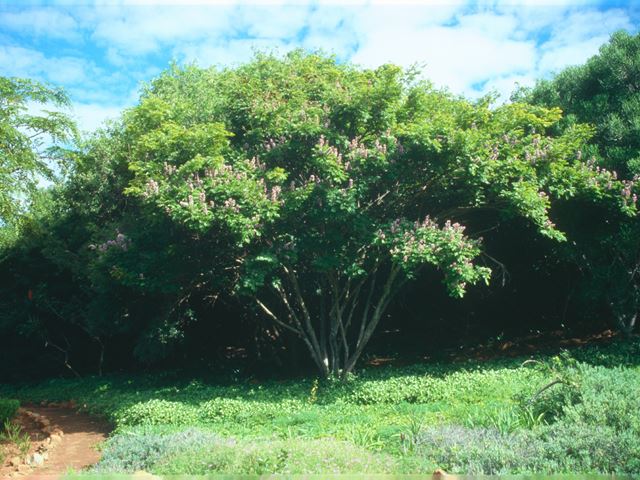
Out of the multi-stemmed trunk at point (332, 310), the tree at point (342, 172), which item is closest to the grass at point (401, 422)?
the multi-stemmed trunk at point (332, 310)

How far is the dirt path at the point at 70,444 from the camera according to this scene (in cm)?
606

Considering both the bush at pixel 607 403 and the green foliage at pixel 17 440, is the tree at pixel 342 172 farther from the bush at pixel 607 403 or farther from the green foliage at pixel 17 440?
the green foliage at pixel 17 440

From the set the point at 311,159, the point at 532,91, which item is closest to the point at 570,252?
the point at 532,91

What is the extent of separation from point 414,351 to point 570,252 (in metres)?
3.93

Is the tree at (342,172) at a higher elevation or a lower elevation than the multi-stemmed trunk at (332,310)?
higher

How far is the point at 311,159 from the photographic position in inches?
320

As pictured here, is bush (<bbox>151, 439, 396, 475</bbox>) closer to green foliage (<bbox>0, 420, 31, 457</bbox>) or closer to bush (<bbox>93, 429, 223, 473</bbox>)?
bush (<bbox>93, 429, 223, 473</bbox>)

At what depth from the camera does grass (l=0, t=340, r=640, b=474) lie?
4410mm

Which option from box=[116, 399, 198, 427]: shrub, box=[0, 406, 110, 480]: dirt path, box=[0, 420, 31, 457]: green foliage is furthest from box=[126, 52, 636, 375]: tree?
box=[0, 420, 31, 457]: green foliage

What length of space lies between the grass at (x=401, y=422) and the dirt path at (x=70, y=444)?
11.7 inches

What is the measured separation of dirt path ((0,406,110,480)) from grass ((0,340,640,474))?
30 centimetres

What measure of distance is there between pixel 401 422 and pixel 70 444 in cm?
443

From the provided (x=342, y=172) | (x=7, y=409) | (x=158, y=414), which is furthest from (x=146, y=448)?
(x=342, y=172)

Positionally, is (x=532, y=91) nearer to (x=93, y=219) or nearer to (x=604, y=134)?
(x=604, y=134)
